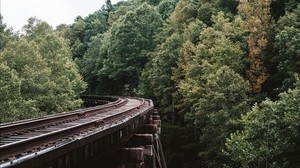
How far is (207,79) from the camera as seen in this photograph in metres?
32.7

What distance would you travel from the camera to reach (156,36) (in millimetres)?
53938

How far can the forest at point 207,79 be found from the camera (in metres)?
23.4

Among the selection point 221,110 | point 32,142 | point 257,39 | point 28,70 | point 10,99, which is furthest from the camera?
point 257,39

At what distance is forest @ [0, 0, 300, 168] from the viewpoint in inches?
920

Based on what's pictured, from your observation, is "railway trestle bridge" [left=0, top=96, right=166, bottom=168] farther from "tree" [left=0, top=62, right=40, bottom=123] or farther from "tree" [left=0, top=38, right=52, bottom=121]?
"tree" [left=0, top=38, right=52, bottom=121]

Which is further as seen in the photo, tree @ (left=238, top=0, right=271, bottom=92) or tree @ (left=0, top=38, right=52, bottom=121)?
tree @ (left=238, top=0, right=271, bottom=92)

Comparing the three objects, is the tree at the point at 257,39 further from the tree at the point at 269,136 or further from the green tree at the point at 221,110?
the tree at the point at 269,136

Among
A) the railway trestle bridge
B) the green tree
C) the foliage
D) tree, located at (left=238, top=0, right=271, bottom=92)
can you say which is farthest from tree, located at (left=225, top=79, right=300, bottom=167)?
the foliage

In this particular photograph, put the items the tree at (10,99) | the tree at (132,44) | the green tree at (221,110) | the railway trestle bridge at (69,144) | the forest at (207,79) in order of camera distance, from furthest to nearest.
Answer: the tree at (132,44) → the green tree at (221,110) → the tree at (10,99) → the forest at (207,79) → the railway trestle bridge at (69,144)

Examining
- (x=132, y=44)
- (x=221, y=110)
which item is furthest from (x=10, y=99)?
(x=132, y=44)

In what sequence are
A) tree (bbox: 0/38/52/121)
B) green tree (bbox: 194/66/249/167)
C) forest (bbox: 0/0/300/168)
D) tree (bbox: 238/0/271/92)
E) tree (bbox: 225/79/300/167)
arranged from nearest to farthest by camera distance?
1. tree (bbox: 225/79/300/167)
2. forest (bbox: 0/0/300/168)
3. green tree (bbox: 194/66/249/167)
4. tree (bbox: 0/38/52/121)
5. tree (bbox: 238/0/271/92)

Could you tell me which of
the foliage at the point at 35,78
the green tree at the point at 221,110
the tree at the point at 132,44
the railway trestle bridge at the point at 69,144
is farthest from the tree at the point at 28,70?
the tree at the point at 132,44

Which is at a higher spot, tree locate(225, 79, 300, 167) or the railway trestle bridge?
the railway trestle bridge

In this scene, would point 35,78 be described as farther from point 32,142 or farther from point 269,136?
point 32,142
